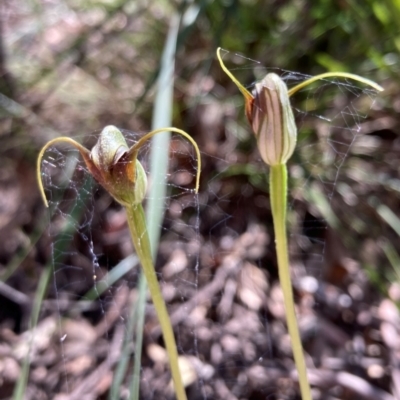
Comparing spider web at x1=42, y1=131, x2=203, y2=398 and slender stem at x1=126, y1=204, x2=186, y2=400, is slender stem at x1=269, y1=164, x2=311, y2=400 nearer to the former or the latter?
slender stem at x1=126, y1=204, x2=186, y2=400

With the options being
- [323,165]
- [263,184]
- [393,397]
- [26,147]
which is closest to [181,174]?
[263,184]

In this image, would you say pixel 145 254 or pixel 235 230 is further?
pixel 235 230

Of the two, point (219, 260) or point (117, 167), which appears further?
point (219, 260)

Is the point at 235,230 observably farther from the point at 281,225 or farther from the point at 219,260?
the point at 281,225

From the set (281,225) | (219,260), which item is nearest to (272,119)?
(281,225)

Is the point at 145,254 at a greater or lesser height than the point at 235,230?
lesser

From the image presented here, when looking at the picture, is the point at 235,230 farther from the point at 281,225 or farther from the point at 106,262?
the point at 281,225
